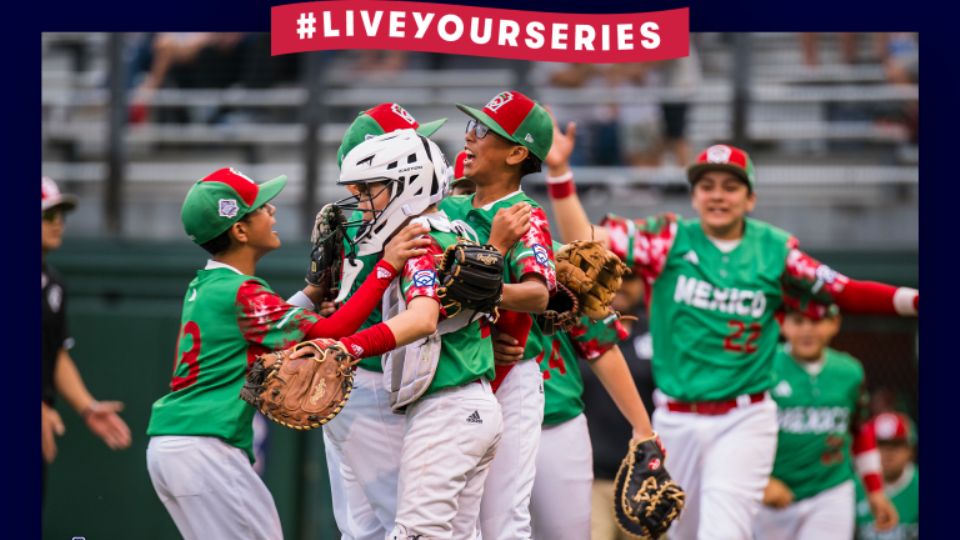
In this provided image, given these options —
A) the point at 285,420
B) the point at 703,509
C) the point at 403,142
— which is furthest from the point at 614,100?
the point at 285,420

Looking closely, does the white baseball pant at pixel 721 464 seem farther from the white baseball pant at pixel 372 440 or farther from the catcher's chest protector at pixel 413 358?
the catcher's chest protector at pixel 413 358

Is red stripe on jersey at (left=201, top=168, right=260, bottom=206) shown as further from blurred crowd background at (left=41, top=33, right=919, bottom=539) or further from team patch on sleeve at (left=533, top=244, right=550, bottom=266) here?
blurred crowd background at (left=41, top=33, right=919, bottom=539)

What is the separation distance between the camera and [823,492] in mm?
7867

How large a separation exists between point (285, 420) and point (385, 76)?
679cm

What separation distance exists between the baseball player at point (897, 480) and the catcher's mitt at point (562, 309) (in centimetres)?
480

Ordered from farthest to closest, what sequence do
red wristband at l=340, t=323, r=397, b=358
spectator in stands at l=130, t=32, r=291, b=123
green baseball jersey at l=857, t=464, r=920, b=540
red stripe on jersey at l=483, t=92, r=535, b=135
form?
spectator in stands at l=130, t=32, r=291, b=123
green baseball jersey at l=857, t=464, r=920, b=540
red stripe on jersey at l=483, t=92, r=535, b=135
red wristband at l=340, t=323, r=397, b=358

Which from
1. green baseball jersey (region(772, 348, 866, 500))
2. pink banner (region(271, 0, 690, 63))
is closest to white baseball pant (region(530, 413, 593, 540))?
pink banner (region(271, 0, 690, 63))

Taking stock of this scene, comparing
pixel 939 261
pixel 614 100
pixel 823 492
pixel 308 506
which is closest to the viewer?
pixel 939 261

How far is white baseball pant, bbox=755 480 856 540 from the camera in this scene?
780 centimetres

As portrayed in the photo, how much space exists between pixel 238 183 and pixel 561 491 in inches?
66.3

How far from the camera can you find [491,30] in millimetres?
6273

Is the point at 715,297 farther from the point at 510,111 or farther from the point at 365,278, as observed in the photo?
the point at 365,278

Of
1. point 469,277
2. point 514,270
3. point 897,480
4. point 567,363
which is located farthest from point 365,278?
point 897,480

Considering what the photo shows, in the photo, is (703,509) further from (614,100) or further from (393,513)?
(614,100)
